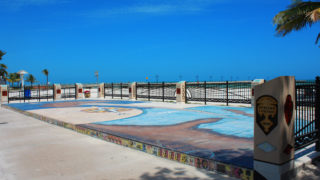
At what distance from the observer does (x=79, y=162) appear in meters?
6.32

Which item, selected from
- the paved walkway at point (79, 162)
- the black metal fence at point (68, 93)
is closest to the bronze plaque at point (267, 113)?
the paved walkway at point (79, 162)

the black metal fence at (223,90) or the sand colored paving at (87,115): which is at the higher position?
the black metal fence at (223,90)

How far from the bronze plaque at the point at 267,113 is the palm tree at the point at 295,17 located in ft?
21.2

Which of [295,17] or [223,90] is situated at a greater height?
[295,17]

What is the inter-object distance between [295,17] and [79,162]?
9360 millimetres

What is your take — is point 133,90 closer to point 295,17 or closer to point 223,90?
point 223,90

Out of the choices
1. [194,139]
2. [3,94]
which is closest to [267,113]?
[194,139]

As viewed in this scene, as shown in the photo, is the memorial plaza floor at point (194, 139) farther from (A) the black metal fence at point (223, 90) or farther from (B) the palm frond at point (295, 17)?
(A) the black metal fence at point (223, 90)

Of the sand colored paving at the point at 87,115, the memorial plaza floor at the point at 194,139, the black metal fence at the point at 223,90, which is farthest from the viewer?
the black metal fence at the point at 223,90

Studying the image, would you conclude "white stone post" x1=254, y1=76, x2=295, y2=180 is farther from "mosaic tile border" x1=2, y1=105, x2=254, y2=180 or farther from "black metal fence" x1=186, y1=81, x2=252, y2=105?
"black metal fence" x1=186, y1=81, x2=252, y2=105

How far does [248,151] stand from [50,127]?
8523 millimetres

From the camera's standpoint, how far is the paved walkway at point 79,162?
5.42 metres

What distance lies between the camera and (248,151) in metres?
6.30

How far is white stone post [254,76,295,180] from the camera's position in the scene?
14.6ft
